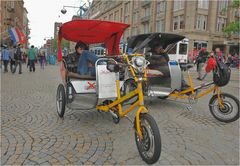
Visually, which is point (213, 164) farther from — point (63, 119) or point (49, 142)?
point (63, 119)

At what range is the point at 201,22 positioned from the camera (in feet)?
124

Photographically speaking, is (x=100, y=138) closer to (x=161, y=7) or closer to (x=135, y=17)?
(x=161, y=7)

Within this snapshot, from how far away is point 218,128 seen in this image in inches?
177

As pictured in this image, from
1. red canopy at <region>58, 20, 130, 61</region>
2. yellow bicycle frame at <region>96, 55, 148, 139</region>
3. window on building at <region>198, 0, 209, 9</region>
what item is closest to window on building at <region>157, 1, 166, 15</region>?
window on building at <region>198, 0, 209, 9</region>

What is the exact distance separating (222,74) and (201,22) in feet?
119

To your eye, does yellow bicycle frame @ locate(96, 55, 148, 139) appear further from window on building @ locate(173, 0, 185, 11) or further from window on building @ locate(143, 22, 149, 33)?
window on building @ locate(143, 22, 149, 33)

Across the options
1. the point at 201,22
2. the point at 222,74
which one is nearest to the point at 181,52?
the point at 201,22

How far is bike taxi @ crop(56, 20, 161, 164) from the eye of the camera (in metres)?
3.10

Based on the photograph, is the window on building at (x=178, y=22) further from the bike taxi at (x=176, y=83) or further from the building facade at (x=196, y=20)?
the bike taxi at (x=176, y=83)

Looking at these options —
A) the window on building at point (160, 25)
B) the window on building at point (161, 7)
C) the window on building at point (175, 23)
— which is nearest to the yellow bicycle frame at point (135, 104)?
the window on building at point (175, 23)

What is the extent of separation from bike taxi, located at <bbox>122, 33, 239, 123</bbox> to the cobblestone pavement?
0.32m

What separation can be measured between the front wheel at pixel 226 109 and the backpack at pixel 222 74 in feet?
1.30

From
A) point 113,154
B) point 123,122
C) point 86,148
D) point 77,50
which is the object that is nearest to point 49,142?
point 86,148

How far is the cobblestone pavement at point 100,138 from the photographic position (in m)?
3.18
